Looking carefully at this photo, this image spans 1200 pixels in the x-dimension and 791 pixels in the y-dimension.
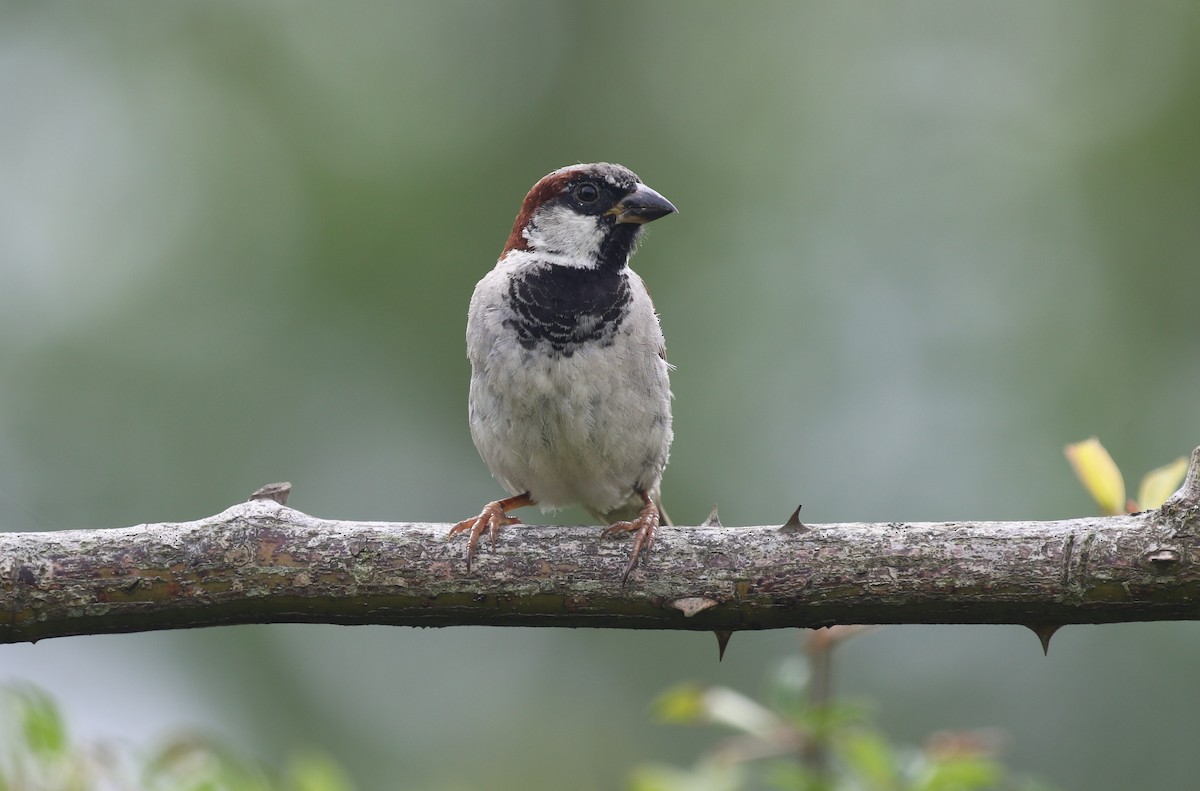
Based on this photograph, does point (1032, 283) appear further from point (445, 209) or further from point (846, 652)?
point (445, 209)

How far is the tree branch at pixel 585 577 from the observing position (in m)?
2.78

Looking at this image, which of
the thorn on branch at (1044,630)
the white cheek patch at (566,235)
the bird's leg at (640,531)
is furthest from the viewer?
the white cheek patch at (566,235)

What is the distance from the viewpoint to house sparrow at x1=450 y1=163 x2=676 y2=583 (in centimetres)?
410

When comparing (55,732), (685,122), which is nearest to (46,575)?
(55,732)

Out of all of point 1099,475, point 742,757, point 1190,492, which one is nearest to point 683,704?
point 742,757

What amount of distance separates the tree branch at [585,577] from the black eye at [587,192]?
1.95 metres

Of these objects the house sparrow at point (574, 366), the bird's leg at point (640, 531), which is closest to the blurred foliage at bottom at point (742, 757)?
the bird's leg at point (640, 531)

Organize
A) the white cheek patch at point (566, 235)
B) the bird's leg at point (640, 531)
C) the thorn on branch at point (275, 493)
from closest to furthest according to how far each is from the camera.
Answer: the bird's leg at point (640, 531), the thorn on branch at point (275, 493), the white cheek patch at point (566, 235)

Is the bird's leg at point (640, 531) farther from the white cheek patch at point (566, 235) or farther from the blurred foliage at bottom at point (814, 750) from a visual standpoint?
the white cheek patch at point (566, 235)

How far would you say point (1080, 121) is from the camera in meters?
10.5

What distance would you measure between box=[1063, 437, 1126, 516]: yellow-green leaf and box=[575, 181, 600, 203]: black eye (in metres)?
2.34

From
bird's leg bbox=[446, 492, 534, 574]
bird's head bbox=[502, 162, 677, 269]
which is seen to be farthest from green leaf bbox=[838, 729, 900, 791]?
bird's head bbox=[502, 162, 677, 269]

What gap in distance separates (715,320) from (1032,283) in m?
2.66

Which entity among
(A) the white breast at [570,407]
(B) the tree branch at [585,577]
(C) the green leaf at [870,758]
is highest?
(A) the white breast at [570,407]
